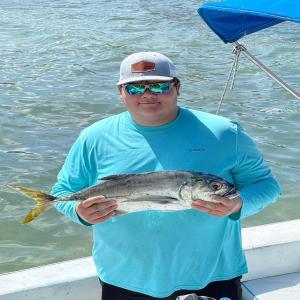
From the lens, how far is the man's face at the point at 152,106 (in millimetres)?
3053

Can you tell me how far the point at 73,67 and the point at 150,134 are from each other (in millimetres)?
12561

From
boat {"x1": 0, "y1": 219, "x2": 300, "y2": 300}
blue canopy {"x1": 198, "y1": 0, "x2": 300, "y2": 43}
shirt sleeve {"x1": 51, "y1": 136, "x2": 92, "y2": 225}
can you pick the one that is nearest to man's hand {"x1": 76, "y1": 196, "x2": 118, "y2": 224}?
shirt sleeve {"x1": 51, "y1": 136, "x2": 92, "y2": 225}

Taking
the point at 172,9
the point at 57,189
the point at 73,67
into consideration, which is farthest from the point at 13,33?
the point at 57,189

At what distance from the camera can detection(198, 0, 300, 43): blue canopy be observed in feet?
10.8

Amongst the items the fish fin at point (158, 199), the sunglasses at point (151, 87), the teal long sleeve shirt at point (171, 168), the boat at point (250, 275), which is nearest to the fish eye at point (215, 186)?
the fish fin at point (158, 199)

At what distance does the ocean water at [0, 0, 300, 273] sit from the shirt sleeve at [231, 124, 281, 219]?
3.27 metres

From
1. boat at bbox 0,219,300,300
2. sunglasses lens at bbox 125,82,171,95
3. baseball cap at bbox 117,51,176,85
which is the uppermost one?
baseball cap at bbox 117,51,176,85

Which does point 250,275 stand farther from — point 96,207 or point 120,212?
point 96,207

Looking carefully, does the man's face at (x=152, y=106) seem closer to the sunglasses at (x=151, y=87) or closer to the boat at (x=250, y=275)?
the sunglasses at (x=151, y=87)

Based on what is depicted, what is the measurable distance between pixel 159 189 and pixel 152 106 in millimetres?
435

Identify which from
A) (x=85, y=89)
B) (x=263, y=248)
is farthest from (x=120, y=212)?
(x=85, y=89)

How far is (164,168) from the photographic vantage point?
3070 millimetres

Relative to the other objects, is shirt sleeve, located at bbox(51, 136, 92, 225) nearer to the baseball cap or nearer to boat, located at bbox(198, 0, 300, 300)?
the baseball cap

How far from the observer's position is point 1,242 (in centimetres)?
635
